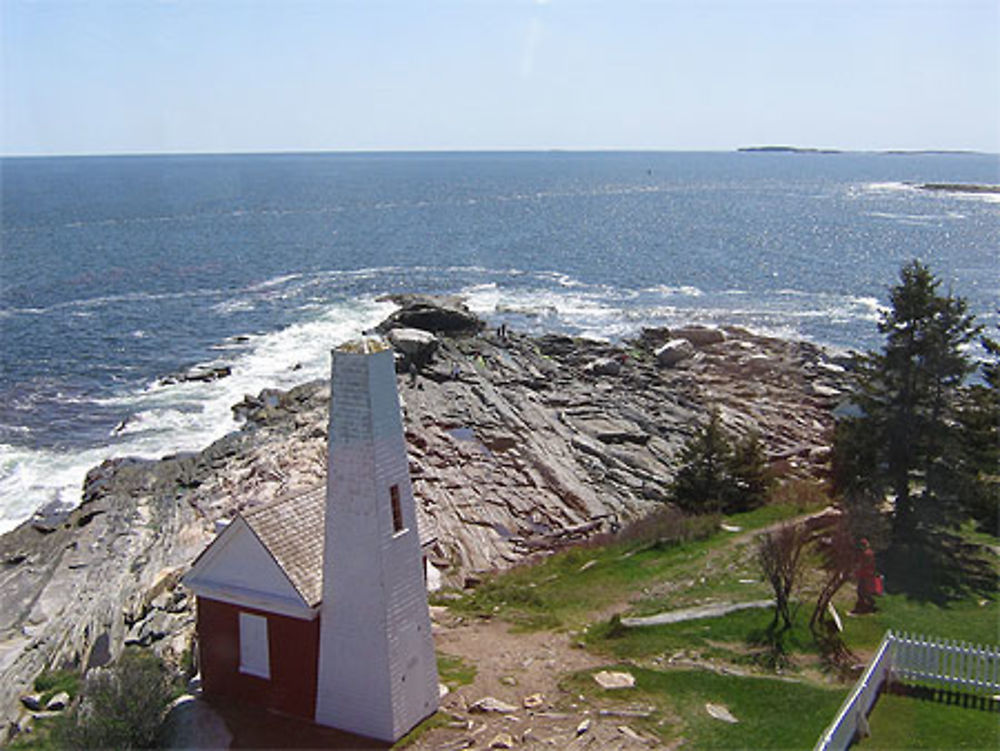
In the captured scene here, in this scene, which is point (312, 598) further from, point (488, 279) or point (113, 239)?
point (113, 239)

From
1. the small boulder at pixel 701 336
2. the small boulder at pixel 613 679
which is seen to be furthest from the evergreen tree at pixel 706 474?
the small boulder at pixel 701 336

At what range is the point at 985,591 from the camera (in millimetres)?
20453

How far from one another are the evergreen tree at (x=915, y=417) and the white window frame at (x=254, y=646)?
16.1 metres

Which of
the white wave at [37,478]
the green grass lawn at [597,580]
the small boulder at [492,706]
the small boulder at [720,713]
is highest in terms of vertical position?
the small boulder at [720,713]

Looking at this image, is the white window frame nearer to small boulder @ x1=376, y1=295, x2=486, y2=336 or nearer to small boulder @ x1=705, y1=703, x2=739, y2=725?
small boulder @ x1=705, y1=703, x2=739, y2=725

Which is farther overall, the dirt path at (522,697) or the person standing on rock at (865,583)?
the person standing on rock at (865,583)

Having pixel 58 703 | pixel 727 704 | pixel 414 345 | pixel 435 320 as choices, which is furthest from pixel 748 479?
pixel 435 320

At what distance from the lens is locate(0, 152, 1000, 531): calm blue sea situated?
149ft

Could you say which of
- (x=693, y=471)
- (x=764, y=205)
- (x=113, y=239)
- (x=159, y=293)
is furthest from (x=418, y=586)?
(x=764, y=205)

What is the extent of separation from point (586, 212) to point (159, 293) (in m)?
82.3

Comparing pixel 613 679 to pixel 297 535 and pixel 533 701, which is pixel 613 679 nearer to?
pixel 533 701

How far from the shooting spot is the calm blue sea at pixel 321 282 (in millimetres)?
45500

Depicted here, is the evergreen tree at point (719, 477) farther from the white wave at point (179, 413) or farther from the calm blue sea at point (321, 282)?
the calm blue sea at point (321, 282)

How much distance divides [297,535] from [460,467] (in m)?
17.0
